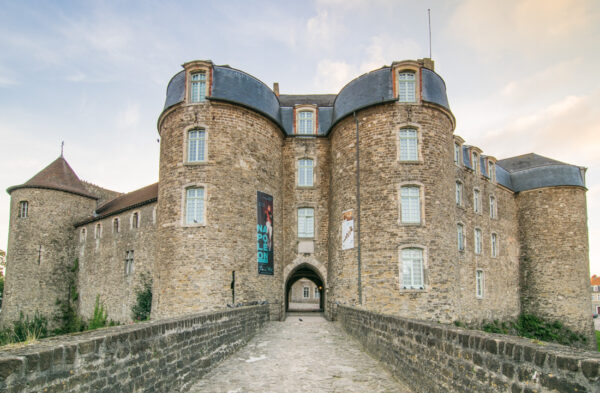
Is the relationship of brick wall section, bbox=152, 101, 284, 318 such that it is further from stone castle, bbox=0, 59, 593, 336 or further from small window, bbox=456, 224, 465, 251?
small window, bbox=456, 224, 465, 251

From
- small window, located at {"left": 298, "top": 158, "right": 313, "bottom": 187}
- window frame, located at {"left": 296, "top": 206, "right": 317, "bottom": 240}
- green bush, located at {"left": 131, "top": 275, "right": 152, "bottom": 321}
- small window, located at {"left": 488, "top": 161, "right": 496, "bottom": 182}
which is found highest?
small window, located at {"left": 488, "top": 161, "right": 496, "bottom": 182}

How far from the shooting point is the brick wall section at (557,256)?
985 inches

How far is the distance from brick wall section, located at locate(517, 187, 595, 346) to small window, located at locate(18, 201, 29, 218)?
31.5 meters

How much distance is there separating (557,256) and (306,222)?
52.5 feet

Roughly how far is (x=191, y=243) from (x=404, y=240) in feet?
24.8

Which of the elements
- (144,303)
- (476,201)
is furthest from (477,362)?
(476,201)

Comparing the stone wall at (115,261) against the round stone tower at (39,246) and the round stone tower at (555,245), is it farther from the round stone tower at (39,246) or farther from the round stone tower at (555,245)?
the round stone tower at (555,245)

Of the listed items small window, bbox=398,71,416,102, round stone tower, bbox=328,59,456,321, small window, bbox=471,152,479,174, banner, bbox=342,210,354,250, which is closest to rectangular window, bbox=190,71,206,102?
round stone tower, bbox=328,59,456,321

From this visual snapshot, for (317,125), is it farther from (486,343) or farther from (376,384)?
(486,343)

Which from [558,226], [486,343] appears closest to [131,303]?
[486,343]

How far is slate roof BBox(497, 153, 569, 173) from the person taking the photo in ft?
91.8

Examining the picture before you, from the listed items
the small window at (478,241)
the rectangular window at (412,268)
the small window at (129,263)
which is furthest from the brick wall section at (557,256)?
the small window at (129,263)

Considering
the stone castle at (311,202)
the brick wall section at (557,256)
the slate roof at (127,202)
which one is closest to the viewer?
the stone castle at (311,202)

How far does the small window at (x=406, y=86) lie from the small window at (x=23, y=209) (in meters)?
25.3
